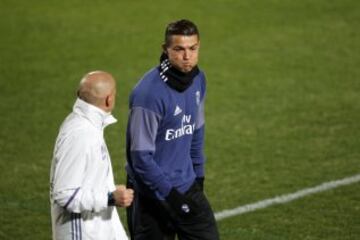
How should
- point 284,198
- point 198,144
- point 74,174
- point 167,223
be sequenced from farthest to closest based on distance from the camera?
point 284,198 → point 198,144 → point 167,223 → point 74,174

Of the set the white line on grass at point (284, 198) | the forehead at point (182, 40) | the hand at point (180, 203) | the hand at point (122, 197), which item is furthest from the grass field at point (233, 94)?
the hand at point (122, 197)

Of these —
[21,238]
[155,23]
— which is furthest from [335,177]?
[155,23]

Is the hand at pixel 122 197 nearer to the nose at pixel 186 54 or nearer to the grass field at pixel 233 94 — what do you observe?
the nose at pixel 186 54

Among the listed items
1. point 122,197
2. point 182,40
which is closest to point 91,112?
point 122,197

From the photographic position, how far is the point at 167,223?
6699 millimetres

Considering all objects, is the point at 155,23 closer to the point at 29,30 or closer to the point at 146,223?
the point at 29,30

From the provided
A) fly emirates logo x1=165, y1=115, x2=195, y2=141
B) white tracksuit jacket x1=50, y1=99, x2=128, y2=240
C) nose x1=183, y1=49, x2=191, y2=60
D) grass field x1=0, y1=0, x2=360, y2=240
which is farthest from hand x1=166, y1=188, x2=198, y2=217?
grass field x1=0, y1=0, x2=360, y2=240

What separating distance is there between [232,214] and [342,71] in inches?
198

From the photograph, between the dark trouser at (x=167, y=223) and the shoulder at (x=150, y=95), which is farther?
the dark trouser at (x=167, y=223)

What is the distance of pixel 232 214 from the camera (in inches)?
358

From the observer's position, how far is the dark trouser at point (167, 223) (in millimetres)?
6656

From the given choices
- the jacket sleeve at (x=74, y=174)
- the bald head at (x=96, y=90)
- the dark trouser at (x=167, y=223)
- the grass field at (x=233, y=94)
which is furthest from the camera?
the grass field at (x=233, y=94)

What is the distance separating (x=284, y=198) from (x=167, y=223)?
2970mm

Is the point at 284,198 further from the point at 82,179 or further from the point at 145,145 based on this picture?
the point at 82,179
